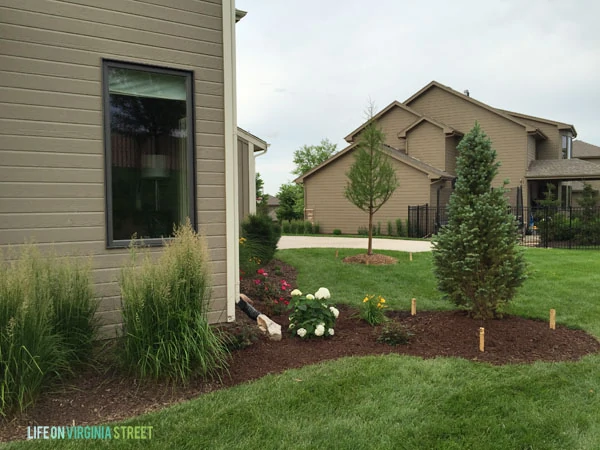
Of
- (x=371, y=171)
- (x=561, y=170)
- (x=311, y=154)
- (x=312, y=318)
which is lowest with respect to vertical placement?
(x=312, y=318)

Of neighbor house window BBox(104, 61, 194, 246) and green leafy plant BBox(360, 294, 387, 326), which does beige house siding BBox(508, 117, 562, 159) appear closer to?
green leafy plant BBox(360, 294, 387, 326)

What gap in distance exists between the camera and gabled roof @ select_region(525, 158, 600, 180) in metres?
19.0

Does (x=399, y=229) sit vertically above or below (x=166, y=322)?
above

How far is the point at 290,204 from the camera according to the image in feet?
127

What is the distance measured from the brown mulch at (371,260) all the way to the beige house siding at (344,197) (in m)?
9.00

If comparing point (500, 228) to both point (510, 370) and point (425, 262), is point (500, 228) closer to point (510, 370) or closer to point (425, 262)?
point (510, 370)

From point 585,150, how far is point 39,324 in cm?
3472

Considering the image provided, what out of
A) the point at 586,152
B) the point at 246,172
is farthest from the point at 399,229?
the point at 586,152

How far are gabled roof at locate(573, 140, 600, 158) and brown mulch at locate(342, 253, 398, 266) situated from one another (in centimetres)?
2502

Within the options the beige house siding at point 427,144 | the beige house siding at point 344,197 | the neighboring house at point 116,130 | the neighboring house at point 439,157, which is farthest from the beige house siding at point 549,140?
the neighboring house at point 116,130

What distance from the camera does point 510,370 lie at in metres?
3.66

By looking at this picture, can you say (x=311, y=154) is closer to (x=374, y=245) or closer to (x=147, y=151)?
(x=374, y=245)

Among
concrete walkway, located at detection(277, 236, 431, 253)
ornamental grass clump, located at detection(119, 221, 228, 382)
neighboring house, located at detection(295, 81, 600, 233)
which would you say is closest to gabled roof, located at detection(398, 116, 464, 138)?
neighboring house, located at detection(295, 81, 600, 233)

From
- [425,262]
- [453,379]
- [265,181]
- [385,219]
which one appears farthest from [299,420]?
[265,181]
